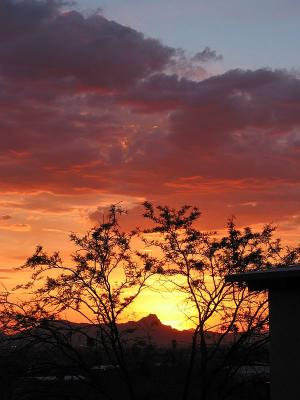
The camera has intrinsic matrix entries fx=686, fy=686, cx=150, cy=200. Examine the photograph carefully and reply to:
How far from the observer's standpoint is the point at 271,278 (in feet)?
42.8

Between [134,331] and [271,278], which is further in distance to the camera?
[134,331]

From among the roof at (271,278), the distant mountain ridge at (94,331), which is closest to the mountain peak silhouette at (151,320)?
the distant mountain ridge at (94,331)

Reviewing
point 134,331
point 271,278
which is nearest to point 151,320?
point 134,331

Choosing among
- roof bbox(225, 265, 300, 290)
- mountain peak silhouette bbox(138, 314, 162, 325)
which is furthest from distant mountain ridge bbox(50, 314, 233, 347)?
roof bbox(225, 265, 300, 290)

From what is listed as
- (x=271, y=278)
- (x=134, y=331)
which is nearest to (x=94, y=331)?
(x=134, y=331)

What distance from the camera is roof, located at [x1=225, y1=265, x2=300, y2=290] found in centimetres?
1264

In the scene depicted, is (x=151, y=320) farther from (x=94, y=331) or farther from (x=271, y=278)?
(x=271, y=278)

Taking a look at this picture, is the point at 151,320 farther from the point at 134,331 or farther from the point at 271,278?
the point at 271,278

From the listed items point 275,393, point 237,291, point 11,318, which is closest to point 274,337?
point 275,393

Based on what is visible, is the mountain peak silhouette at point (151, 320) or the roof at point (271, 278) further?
the mountain peak silhouette at point (151, 320)

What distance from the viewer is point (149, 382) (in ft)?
144

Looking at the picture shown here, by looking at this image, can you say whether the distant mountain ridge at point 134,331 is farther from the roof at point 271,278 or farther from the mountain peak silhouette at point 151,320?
the roof at point 271,278

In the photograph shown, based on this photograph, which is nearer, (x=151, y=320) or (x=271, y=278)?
(x=271, y=278)

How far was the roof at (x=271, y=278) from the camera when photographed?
12641 millimetres
